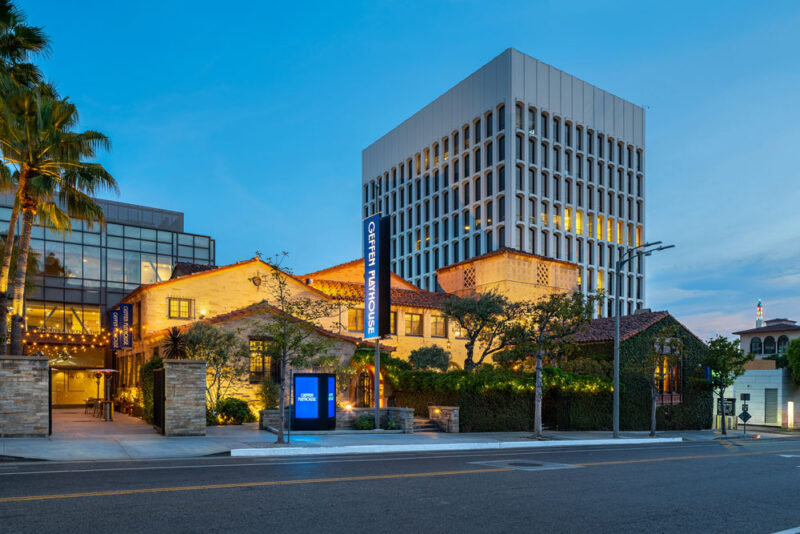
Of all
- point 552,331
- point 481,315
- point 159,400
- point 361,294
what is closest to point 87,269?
point 361,294

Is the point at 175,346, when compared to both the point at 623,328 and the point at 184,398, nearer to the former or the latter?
the point at 184,398

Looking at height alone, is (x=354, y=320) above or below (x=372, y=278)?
below

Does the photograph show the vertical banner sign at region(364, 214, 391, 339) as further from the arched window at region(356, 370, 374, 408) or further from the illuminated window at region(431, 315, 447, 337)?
the illuminated window at region(431, 315, 447, 337)

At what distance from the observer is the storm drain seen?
50.8 ft

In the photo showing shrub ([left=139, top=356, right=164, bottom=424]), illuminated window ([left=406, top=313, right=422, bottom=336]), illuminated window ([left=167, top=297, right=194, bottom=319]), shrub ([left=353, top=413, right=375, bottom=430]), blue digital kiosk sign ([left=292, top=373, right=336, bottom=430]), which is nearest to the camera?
blue digital kiosk sign ([left=292, top=373, right=336, bottom=430])

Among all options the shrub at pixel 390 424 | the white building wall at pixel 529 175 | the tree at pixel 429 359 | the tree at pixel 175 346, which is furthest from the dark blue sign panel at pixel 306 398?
the white building wall at pixel 529 175

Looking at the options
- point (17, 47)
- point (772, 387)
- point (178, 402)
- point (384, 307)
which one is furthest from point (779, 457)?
point (772, 387)

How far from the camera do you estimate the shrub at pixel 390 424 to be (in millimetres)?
25752

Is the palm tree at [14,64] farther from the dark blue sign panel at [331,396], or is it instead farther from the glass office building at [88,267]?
the glass office building at [88,267]

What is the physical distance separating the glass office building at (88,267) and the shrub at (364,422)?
24376mm

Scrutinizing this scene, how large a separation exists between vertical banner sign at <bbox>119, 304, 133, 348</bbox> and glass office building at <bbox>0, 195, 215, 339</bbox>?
33.6 ft

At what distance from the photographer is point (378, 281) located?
25984 millimetres

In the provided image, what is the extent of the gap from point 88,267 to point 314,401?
29662mm

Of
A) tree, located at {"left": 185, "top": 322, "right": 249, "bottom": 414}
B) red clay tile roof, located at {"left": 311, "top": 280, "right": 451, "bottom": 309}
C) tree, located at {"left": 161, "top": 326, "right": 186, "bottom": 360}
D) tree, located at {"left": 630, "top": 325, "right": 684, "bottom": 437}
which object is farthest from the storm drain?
red clay tile roof, located at {"left": 311, "top": 280, "right": 451, "bottom": 309}
